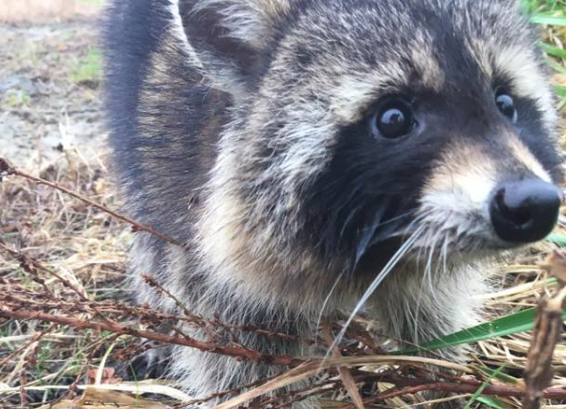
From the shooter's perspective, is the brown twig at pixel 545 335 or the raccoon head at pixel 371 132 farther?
the raccoon head at pixel 371 132

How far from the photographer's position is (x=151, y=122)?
3.45m

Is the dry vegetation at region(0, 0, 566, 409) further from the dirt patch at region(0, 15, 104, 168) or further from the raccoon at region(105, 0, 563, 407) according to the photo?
the dirt patch at region(0, 15, 104, 168)

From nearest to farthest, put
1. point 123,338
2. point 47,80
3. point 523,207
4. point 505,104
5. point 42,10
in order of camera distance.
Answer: point 523,207, point 505,104, point 123,338, point 47,80, point 42,10

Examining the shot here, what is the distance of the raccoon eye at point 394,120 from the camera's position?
240 cm

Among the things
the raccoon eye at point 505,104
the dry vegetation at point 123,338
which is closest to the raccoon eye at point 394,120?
the raccoon eye at point 505,104

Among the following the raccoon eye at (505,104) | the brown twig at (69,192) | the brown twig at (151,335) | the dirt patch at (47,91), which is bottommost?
the dirt patch at (47,91)

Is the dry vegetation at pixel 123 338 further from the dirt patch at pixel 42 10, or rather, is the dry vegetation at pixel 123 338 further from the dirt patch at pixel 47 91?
the dirt patch at pixel 42 10

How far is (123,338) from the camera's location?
372 cm

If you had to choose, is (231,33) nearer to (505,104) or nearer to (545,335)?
(505,104)

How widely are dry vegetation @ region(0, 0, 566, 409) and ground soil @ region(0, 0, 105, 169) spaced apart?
0.52 m

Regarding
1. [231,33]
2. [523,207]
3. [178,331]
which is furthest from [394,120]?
[178,331]

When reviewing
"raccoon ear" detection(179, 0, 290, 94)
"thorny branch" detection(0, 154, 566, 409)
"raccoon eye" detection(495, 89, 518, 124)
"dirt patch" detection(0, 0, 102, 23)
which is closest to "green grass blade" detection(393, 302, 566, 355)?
"thorny branch" detection(0, 154, 566, 409)

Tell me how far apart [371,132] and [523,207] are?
57 cm

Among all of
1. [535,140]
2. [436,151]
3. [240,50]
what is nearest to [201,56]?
[240,50]
